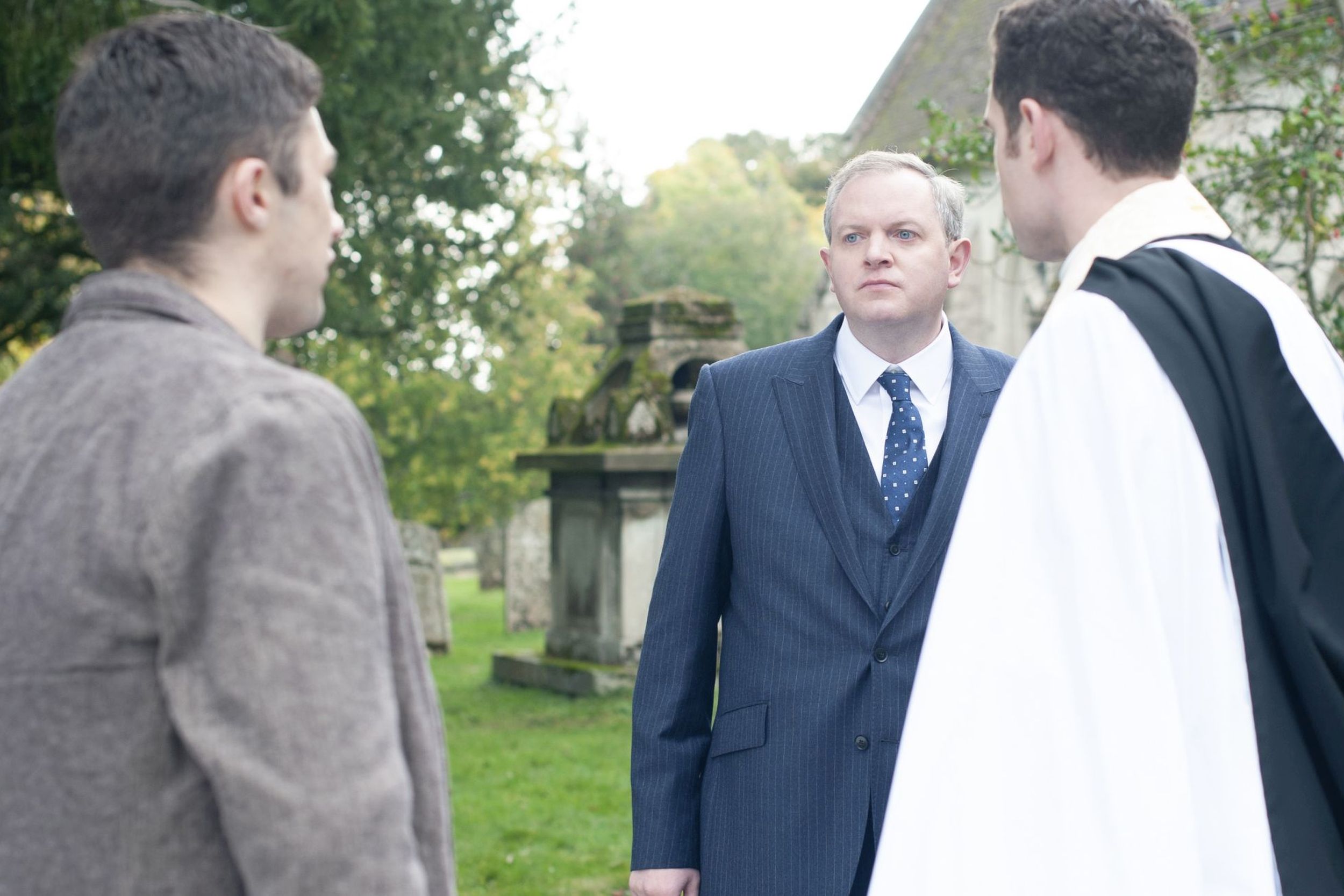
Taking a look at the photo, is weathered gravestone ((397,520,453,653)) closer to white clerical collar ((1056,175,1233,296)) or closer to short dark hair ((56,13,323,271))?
white clerical collar ((1056,175,1233,296))

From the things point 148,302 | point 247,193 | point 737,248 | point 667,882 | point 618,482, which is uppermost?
point 737,248

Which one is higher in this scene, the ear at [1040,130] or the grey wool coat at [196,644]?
the ear at [1040,130]

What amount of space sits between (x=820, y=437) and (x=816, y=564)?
0.31 metres

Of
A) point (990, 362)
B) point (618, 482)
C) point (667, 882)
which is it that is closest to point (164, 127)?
point (667, 882)

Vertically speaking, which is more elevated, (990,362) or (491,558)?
(990,362)

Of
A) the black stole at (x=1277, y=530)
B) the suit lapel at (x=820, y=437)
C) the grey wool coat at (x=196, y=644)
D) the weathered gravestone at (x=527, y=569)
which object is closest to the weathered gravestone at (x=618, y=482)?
the weathered gravestone at (x=527, y=569)

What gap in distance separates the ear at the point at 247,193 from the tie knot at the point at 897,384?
186cm

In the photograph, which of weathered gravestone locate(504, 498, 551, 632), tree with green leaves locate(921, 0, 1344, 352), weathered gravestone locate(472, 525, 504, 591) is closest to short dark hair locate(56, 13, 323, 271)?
tree with green leaves locate(921, 0, 1344, 352)

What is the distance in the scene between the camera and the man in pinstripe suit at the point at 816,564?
3.08 metres

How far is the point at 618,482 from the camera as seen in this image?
37.1 feet

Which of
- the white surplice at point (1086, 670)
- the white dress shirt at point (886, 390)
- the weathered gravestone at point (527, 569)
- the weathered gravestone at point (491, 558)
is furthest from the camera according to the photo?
the weathered gravestone at point (491, 558)

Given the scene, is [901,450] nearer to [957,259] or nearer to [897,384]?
[897,384]

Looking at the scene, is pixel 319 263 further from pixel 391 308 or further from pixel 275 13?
pixel 391 308

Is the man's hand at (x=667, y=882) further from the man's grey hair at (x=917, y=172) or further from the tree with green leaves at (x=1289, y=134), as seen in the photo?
the tree with green leaves at (x=1289, y=134)
